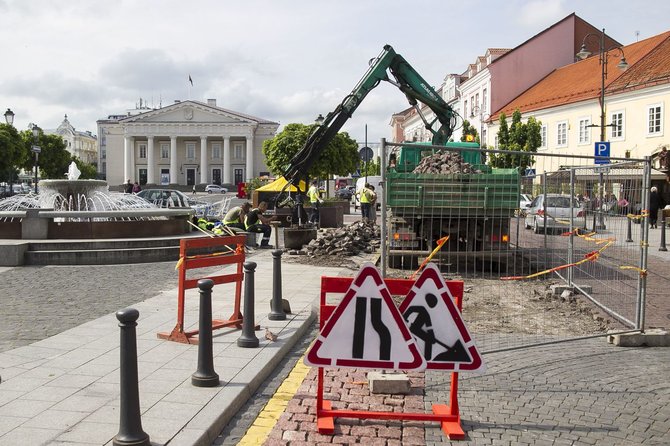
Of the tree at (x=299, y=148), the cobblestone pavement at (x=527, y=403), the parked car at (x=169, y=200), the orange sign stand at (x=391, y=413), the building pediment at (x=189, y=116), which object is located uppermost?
the building pediment at (x=189, y=116)

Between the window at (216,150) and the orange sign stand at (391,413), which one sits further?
the window at (216,150)

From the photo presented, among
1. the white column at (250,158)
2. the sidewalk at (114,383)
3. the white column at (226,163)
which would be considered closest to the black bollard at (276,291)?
the sidewalk at (114,383)

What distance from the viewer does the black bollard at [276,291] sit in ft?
28.0

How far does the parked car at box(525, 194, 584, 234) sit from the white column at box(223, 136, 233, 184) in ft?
302

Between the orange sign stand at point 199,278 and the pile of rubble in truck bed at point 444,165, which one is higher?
the pile of rubble in truck bed at point 444,165

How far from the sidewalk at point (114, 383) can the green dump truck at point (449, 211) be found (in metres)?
4.17

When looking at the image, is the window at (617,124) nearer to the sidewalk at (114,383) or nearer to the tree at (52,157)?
the sidewalk at (114,383)

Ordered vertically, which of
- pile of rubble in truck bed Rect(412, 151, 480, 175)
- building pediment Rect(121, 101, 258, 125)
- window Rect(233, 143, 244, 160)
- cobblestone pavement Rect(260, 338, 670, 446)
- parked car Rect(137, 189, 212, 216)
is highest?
building pediment Rect(121, 101, 258, 125)

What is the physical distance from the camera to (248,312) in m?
7.16

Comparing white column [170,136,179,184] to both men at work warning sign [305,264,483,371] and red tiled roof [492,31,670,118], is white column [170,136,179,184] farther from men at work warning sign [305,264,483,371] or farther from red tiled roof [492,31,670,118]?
men at work warning sign [305,264,483,371]

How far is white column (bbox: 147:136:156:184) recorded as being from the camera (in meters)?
101

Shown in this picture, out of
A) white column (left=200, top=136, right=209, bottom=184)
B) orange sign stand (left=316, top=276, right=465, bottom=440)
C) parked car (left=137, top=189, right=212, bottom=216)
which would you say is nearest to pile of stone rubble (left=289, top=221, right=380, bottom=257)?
orange sign stand (left=316, top=276, right=465, bottom=440)

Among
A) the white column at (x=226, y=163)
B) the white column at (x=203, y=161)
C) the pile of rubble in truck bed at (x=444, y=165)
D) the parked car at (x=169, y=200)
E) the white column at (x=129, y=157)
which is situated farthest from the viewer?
the white column at (x=129, y=157)

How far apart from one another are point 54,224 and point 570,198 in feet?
36.6
